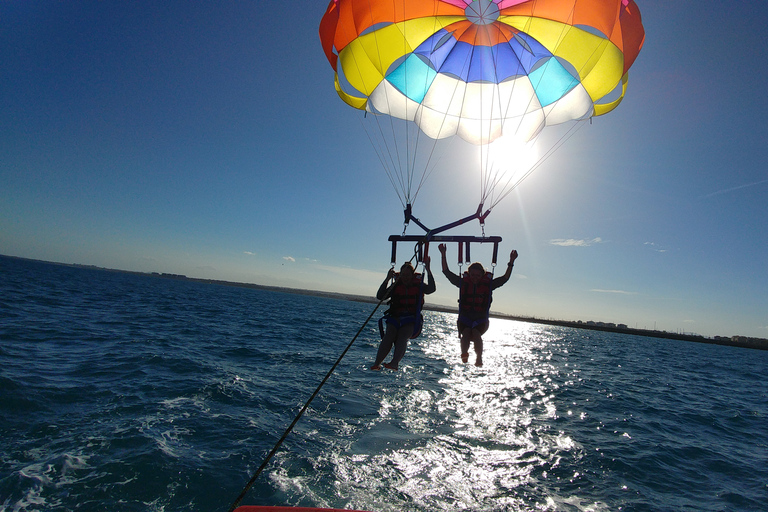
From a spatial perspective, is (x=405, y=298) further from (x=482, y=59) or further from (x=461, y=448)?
(x=482, y=59)

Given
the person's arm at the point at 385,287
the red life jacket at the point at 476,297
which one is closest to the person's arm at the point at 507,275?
the red life jacket at the point at 476,297

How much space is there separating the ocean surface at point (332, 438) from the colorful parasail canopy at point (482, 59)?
940 cm

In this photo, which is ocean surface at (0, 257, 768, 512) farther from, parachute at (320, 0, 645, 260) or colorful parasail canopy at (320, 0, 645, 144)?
colorful parasail canopy at (320, 0, 645, 144)

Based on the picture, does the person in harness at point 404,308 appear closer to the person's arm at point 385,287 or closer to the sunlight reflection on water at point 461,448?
the person's arm at point 385,287

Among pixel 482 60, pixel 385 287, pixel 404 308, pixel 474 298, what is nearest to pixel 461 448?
pixel 474 298

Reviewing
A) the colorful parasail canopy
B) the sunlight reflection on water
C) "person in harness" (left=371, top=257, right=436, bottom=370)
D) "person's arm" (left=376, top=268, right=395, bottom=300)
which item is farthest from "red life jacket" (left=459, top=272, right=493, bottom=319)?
the colorful parasail canopy

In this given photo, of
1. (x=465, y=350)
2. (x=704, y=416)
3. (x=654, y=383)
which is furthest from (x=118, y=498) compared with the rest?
(x=654, y=383)

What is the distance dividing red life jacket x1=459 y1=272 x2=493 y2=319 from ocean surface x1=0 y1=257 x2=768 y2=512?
12.3ft

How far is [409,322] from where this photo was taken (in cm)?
784

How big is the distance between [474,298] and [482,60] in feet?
24.8

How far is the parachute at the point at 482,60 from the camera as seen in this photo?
8985 mm

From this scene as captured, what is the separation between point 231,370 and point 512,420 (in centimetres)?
1075

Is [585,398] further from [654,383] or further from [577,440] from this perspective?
[654,383]

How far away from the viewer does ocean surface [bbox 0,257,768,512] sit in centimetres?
685
